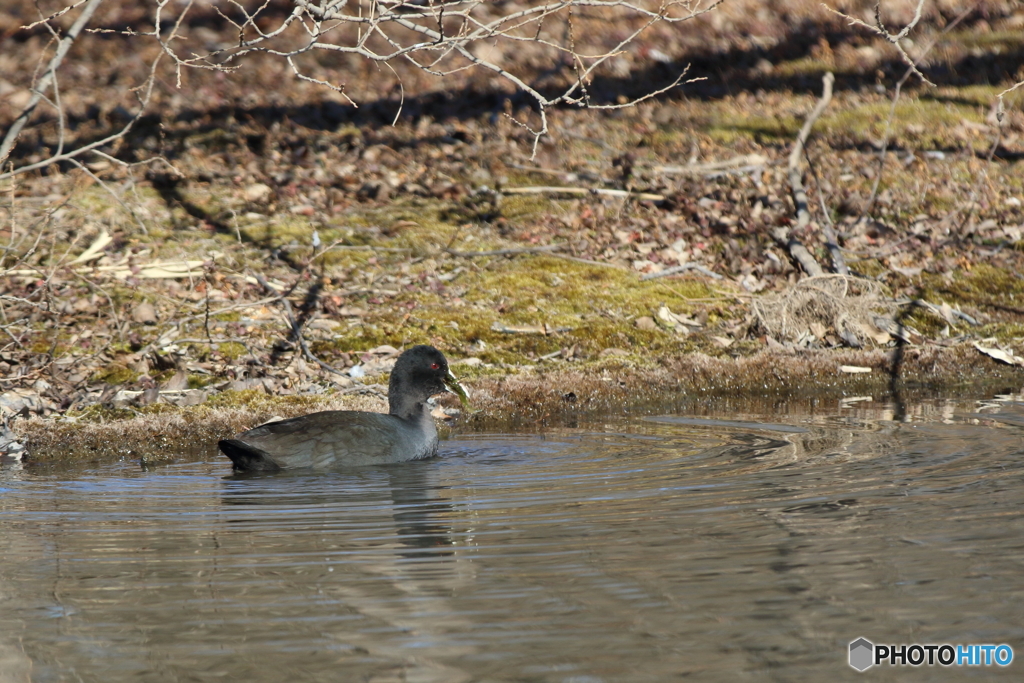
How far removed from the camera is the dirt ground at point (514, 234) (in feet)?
35.9

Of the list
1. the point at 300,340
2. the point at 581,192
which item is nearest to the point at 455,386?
the point at 300,340

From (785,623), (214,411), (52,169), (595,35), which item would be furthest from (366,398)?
(595,35)

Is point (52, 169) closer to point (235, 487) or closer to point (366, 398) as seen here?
point (366, 398)

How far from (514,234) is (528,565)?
1055 centimetres

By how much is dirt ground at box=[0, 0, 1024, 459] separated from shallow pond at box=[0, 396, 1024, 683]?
2631mm

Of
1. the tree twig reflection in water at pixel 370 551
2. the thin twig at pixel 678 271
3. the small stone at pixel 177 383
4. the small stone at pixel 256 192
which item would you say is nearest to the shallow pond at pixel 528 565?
the tree twig reflection in water at pixel 370 551

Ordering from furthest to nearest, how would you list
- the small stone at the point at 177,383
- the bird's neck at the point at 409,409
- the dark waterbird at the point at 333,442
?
the small stone at the point at 177,383 → the bird's neck at the point at 409,409 → the dark waterbird at the point at 333,442

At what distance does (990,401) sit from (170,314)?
26.9 ft

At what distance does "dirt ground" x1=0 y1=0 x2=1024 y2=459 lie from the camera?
10.9 meters

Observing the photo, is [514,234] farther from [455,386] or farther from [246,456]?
[246,456]

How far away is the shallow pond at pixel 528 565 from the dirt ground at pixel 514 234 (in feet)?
8.63

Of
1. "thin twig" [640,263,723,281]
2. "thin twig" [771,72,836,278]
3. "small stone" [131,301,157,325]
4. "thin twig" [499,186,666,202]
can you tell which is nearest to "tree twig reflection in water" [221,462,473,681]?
"small stone" [131,301,157,325]

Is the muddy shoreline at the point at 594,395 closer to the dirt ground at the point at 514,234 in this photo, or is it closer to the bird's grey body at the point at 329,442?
the dirt ground at the point at 514,234

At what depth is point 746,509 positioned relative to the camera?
20.5 feet
